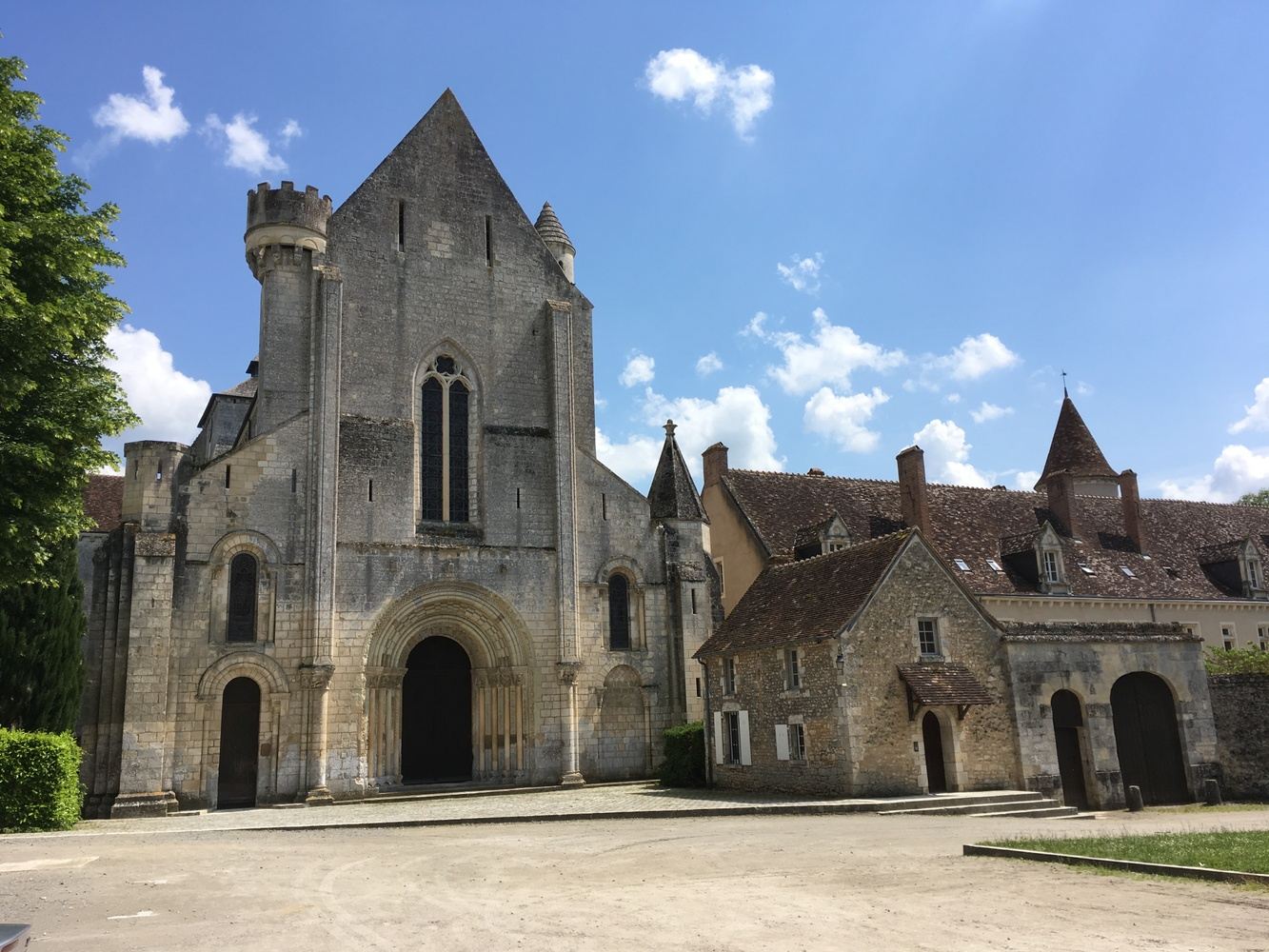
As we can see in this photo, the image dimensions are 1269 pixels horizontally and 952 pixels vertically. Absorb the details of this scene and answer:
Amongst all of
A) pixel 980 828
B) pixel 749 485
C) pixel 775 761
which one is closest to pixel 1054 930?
pixel 980 828

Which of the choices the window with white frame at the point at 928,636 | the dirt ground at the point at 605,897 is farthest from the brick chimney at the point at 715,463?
the dirt ground at the point at 605,897

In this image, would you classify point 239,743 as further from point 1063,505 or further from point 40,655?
point 1063,505

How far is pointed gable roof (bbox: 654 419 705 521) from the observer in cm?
2917

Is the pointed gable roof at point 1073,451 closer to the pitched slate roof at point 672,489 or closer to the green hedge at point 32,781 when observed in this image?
the pitched slate roof at point 672,489

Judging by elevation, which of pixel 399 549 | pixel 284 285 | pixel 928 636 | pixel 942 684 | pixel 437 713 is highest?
pixel 284 285

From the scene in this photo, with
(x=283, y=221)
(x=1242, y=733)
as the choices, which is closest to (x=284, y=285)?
(x=283, y=221)

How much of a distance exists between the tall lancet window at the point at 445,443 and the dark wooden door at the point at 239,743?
241 inches

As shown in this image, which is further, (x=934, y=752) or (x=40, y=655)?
(x=934, y=752)

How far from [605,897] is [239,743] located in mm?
15618

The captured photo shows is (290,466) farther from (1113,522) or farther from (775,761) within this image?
(1113,522)

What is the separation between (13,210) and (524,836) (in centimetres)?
1199

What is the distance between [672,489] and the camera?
2948 centimetres

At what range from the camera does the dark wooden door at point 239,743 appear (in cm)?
2333

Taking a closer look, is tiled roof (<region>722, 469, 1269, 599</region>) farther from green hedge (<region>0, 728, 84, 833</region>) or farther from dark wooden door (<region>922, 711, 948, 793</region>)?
green hedge (<region>0, 728, 84, 833</region>)
